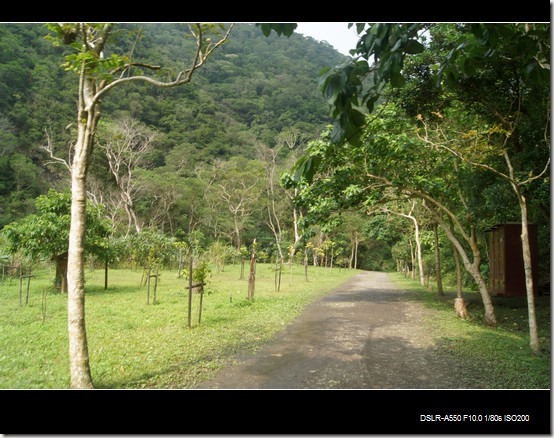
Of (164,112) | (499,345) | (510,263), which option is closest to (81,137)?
(499,345)

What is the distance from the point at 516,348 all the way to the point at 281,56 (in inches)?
522

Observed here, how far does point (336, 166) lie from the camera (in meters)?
9.52

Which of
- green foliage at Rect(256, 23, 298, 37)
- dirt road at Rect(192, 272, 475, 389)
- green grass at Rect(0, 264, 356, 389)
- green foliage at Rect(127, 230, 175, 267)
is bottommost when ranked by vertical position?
dirt road at Rect(192, 272, 475, 389)

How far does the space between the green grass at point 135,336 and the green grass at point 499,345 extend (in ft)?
8.96

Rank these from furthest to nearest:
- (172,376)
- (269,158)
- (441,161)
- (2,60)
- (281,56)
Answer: (269,158) → (281,56) → (2,60) → (441,161) → (172,376)

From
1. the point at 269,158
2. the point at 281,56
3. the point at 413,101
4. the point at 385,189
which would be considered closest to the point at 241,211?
the point at 269,158

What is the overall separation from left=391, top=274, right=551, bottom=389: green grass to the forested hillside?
11.3 feet

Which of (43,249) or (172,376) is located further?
(43,249)

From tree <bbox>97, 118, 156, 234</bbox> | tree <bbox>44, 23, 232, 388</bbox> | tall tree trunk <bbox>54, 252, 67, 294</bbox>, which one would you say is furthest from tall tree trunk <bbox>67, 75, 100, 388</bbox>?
tree <bbox>97, 118, 156, 234</bbox>

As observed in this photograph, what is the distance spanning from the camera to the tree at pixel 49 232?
9.30 m

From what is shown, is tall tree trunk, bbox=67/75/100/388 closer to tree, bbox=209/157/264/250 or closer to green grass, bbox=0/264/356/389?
green grass, bbox=0/264/356/389

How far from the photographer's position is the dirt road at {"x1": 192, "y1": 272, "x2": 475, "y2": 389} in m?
4.00

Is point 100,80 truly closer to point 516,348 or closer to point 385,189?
point 516,348

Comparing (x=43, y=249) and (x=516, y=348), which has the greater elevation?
(x=43, y=249)
